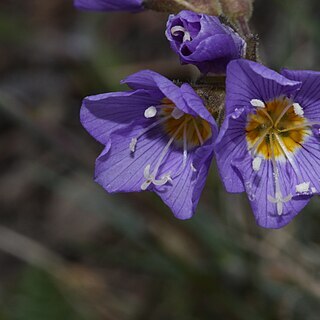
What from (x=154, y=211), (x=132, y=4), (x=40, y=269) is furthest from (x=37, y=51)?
(x=132, y=4)

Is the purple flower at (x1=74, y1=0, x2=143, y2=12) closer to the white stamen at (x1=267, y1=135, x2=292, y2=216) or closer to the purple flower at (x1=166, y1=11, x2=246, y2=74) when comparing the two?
the purple flower at (x1=166, y1=11, x2=246, y2=74)

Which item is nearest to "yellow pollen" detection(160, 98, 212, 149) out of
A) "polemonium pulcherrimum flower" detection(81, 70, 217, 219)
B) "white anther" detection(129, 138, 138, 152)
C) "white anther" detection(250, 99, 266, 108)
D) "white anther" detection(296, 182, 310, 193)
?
"polemonium pulcherrimum flower" detection(81, 70, 217, 219)

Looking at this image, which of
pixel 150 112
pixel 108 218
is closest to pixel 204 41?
pixel 150 112

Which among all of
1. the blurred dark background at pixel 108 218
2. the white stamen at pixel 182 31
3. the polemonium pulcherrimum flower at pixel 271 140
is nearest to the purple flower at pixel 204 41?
the white stamen at pixel 182 31

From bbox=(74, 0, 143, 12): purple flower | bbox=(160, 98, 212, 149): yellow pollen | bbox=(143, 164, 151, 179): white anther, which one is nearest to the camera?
bbox=(143, 164, 151, 179): white anther

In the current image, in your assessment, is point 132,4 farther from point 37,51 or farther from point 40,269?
point 37,51

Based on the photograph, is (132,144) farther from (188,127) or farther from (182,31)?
(182,31)
